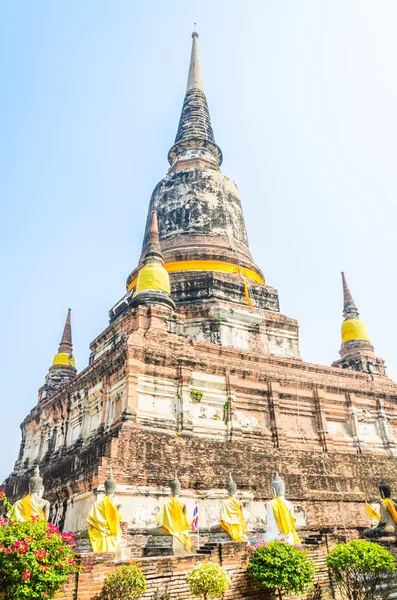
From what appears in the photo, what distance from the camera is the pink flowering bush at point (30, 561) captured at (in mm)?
5961

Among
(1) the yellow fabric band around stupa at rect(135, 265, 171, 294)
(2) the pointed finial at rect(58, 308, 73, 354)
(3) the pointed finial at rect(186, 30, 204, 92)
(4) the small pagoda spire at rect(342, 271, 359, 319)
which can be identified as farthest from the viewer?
(3) the pointed finial at rect(186, 30, 204, 92)

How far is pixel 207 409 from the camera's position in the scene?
582 inches

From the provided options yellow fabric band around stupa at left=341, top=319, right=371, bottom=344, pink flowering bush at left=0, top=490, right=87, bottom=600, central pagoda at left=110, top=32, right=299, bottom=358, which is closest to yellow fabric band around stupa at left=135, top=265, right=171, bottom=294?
central pagoda at left=110, top=32, right=299, bottom=358

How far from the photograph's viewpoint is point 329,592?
9.32m

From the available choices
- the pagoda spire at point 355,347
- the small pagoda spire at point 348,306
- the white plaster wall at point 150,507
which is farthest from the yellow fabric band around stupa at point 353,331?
the white plaster wall at point 150,507

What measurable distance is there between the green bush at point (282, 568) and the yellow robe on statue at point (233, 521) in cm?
235

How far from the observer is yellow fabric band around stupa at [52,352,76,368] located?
917 inches

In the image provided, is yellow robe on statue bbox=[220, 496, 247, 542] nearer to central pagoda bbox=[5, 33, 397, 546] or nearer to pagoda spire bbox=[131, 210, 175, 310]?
central pagoda bbox=[5, 33, 397, 546]

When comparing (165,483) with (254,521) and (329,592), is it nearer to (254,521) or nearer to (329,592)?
(254,521)

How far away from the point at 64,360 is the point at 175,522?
14.5 metres

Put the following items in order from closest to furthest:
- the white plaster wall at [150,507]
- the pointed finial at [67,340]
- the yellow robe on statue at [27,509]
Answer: the yellow robe on statue at [27,509], the white plaster wall at [150,507], the pointed finial at [67,340]

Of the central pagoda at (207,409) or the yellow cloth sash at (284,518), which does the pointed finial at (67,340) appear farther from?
the yellow cloth sash at (284,518)

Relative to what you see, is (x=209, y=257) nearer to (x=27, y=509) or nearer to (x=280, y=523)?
(x=280, y=523)

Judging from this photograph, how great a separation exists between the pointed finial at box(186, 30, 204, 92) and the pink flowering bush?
28.1 meters
